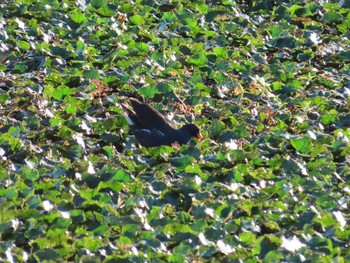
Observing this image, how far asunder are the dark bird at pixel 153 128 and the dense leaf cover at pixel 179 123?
80 mm

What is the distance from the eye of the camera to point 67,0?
899 cm

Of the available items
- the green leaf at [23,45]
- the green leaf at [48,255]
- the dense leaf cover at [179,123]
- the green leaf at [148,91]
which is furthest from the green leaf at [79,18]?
the green leaf at [48,255]

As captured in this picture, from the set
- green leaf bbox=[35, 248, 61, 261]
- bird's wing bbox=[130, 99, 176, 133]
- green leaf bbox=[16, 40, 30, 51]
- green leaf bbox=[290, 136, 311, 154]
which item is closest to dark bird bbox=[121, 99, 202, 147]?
bird's wing bbox=[130, 99, 176, 133]

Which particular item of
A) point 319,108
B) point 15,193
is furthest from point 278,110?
point 15,193

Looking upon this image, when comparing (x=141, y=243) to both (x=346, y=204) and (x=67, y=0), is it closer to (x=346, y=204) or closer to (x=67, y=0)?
(x=346, y=204)

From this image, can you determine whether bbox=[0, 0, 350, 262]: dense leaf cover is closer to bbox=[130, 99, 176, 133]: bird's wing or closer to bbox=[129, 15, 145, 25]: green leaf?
bbox=[129, 15, 145, 25]: green leaf

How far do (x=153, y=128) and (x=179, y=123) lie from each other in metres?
0.46

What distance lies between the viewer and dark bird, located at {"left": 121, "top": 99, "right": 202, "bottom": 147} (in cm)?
654

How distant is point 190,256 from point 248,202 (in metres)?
0.76

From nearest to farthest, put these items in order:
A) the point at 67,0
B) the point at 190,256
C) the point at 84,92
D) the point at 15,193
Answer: the point at 190,256
the point at 15,193
the point at 84,92
the point at 67,0

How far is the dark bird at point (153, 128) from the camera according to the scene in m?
6.54

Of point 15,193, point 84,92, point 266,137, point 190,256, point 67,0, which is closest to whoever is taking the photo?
point 190,256

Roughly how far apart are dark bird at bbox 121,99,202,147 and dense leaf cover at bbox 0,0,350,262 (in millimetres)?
80

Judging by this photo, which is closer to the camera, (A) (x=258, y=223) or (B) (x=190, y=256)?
(B) (x=190, y=256)
